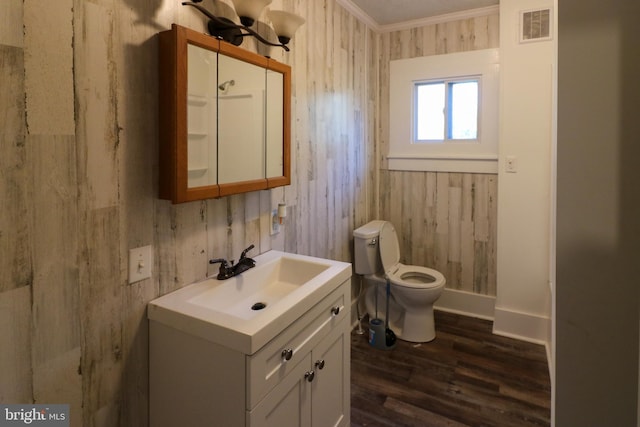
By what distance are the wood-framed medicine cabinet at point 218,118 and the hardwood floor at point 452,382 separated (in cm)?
139

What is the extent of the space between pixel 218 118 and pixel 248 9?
491 mm

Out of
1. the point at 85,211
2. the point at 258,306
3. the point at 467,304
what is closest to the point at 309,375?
the point at 258,306

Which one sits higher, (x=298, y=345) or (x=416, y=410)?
(x=298, y=345)

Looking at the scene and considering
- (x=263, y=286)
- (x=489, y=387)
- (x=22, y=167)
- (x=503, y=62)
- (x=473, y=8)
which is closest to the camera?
(x=22, y=167)

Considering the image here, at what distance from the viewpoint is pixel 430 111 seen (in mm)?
3371

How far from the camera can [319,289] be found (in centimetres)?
154

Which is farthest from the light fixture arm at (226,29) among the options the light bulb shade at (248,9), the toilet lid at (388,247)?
the toilet lid at (388,247)

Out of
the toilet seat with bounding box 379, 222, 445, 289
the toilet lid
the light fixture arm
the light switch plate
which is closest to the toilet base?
the toilet seat with bounding box 379, 222, 445, 289

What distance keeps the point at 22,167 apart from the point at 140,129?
15.4 inches

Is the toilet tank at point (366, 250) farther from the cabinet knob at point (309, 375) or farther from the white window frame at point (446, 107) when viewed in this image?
the cabinet knob at point (309, 375)

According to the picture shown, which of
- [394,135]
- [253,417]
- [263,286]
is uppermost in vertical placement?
[394,135]

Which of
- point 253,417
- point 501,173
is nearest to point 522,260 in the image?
point 501,173

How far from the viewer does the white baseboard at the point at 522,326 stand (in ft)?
9.27

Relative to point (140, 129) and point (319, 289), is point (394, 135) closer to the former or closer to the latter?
point (319, 289)
